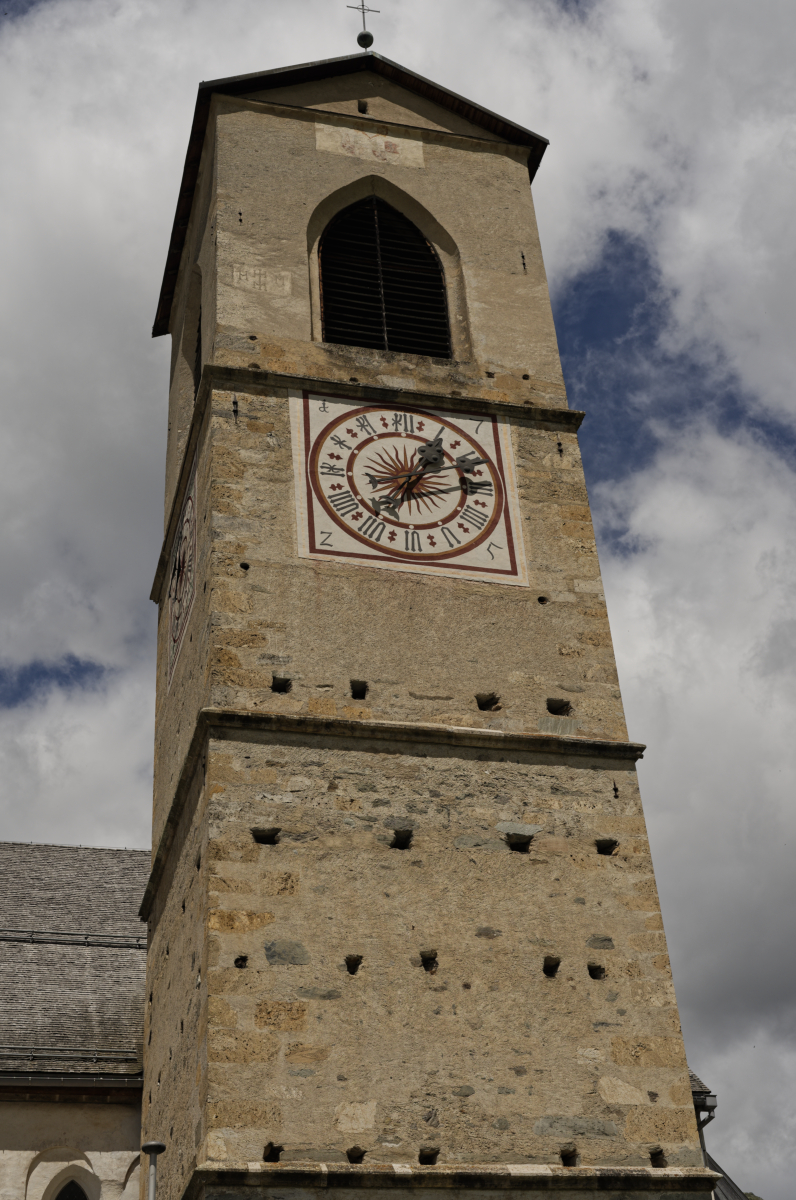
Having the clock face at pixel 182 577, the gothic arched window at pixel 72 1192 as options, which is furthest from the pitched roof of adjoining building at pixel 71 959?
the clock face at pixel 182 577

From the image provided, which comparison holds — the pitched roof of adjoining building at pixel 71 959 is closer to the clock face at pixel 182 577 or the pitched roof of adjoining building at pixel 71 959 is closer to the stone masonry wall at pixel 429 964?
the stone masonry wall at pixel 429 964

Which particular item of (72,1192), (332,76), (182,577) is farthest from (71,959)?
(332,76)

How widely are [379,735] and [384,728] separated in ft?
0.24

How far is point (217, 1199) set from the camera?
963cm

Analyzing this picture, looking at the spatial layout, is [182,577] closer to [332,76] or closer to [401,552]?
[401,552]

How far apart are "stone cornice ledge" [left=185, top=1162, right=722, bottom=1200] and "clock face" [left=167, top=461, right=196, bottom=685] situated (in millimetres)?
5692

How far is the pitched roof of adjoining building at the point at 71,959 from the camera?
14523mm

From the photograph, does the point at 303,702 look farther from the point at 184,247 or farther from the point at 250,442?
the point at 184,247

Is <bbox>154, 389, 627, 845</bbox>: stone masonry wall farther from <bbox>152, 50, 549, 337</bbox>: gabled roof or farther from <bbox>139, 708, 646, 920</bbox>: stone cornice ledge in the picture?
<bbox>152, 50, 549, 337</bbox>: gabled roof

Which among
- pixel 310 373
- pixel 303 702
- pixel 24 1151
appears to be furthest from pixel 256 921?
pixel 310 373

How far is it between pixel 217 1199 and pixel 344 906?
2.38 metres

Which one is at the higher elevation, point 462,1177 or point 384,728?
point 384,728

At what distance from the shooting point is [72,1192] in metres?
14.0

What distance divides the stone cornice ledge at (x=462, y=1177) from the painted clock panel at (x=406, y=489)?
526cm
